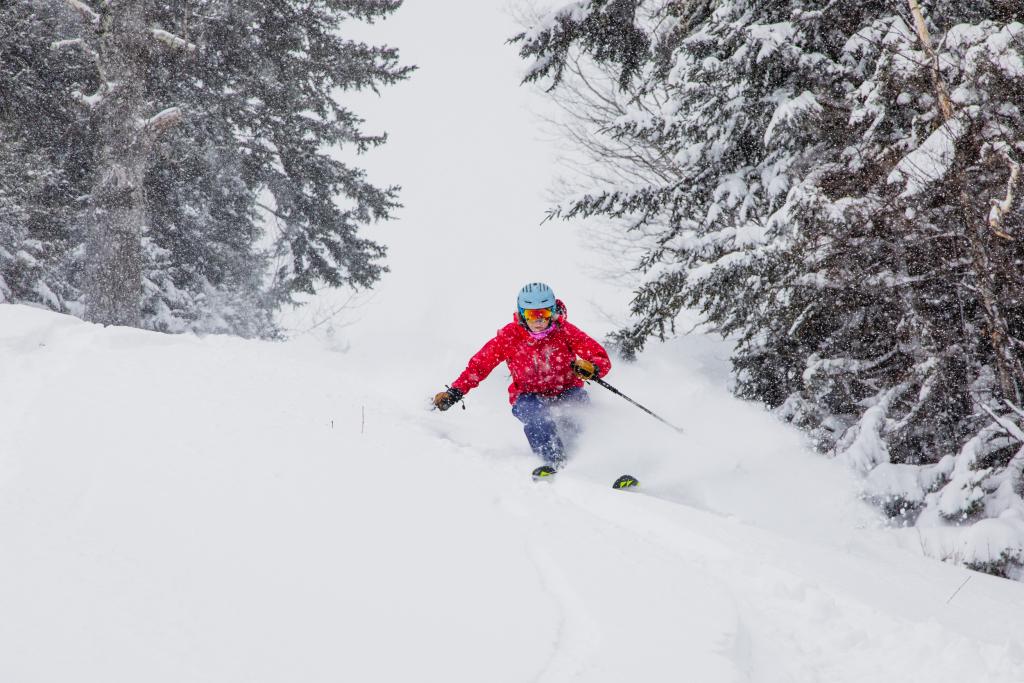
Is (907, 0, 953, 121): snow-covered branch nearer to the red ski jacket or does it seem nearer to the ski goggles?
the red ski jacket

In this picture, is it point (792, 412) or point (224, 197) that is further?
point (224, 197)

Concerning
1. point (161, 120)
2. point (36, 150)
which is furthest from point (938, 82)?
point (36, 150)

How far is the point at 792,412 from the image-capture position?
21.9 ft

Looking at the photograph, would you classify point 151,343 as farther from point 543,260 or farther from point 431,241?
point 431,241

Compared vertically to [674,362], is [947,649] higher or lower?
higher

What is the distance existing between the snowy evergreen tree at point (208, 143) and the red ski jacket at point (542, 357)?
7.57 m

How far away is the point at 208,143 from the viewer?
43.7 ft

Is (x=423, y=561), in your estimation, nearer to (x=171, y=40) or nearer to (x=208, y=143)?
(x=171, y=40)

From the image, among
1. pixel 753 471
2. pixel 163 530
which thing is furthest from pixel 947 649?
pixel 163 530

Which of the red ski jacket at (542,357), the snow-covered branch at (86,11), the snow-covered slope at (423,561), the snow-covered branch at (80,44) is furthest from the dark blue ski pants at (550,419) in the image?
the snow-covered branch at (86,11)

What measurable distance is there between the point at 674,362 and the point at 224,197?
11642 mm

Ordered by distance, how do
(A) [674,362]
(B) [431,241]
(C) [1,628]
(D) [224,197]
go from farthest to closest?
1. (B) [431,241]
2. (D) [224,197]
3. (A) [674,362]
4. (C) [1,628]

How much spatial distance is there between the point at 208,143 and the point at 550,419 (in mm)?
10804

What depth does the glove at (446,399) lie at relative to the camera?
5.82 m
